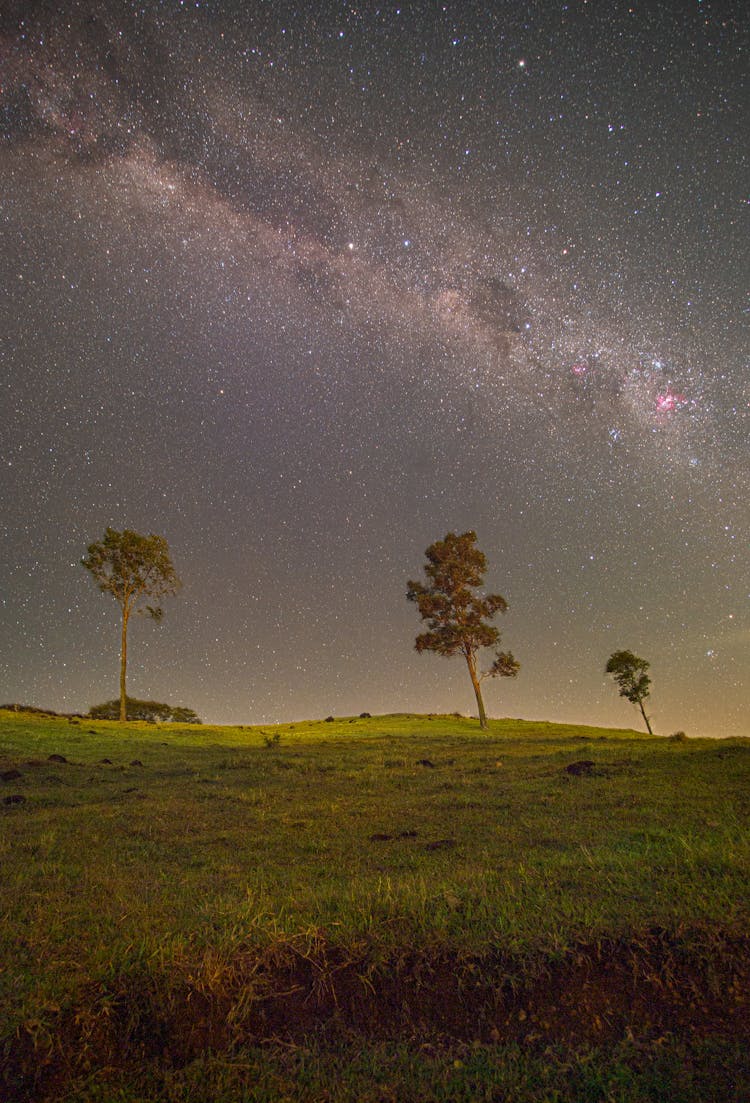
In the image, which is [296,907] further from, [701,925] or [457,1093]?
[701,925]

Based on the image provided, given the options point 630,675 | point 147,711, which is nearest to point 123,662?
point 147,711

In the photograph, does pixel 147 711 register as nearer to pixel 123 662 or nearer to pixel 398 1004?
pixel 123 662

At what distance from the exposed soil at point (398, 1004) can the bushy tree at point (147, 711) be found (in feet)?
217

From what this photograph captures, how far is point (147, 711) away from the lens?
7050 cm

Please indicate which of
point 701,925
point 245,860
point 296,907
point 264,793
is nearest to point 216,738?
point 264,793

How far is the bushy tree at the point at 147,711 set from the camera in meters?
66.2

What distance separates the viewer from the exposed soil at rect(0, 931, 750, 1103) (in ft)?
13.4

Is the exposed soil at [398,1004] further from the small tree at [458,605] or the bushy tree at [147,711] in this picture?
the bushy tree at [147,711]

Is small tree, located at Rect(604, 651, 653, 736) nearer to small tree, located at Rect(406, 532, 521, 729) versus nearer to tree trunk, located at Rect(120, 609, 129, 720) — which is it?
small tree, located at Rect(406, 532, 521, 729)

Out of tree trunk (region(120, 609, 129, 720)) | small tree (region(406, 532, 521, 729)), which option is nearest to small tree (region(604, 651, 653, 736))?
small tree (region(406, 532, 521, 729))

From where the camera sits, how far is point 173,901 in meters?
6.57

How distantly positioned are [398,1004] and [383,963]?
34 cm

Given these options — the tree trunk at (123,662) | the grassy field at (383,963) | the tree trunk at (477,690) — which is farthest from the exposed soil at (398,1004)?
the tree trunk at (123,662)

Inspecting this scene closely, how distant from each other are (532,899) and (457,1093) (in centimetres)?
269
